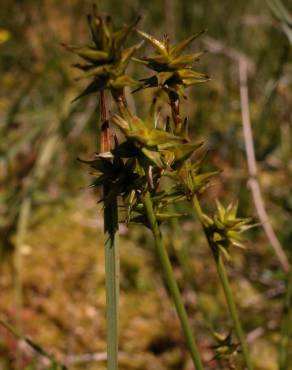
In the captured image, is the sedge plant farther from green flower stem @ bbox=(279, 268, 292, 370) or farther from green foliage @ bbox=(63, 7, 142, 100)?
green flower stem @ bbox=(279, 268, 292, 370)

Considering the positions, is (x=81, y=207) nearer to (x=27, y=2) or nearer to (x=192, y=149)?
(x=27, y=2)

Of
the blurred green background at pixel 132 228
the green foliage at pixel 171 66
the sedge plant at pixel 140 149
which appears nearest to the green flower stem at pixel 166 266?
the sedge plant at pixel 140 149

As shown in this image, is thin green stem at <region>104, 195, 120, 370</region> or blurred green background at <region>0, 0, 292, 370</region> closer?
thin green stem at <region>104, 195, 120, 370</region>

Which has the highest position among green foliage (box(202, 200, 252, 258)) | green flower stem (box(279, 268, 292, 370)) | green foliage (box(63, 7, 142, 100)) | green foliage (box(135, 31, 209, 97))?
green foliage (box(135, 31, 209, 97))

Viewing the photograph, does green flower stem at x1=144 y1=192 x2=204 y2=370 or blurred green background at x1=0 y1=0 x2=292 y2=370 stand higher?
blurred green background at x1=0 y1=0 x2=292 y2=370

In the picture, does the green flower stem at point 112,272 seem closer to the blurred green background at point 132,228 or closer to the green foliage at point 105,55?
the green foliage at point 105,55

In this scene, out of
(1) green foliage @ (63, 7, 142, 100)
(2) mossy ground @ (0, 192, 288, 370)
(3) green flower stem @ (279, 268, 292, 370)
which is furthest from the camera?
(2) mossy ground @ (0, 192, 288, 370)

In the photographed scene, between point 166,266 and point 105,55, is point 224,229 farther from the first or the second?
point 105,55

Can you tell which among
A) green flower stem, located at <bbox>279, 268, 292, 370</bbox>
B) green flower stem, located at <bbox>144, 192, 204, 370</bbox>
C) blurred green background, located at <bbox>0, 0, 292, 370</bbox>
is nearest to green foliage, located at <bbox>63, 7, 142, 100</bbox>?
green flower stem, located at <bbox>144, 192, 204, 370</bbox>
